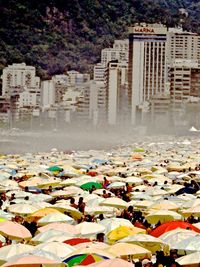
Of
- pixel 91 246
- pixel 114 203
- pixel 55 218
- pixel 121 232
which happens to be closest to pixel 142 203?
pixel 114 203

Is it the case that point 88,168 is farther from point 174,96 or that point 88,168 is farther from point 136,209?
point 174,96

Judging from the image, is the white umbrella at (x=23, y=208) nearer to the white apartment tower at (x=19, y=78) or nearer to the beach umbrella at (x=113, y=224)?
the beach umbrella at (x=113, y=224)

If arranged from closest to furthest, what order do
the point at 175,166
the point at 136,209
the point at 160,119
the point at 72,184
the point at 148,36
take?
the point at 136,209, the point at 72,184, the point at 175,166, the point at 160,119, the point at 148,36

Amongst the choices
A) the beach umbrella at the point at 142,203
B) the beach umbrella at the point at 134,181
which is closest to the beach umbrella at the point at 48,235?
the beach umbrella at the point at 142,203

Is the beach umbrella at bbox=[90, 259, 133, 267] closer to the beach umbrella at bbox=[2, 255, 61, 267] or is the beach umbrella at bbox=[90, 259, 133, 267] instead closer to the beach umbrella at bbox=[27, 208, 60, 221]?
the beach umbrella at bbox=[2, 255, 61, 267]

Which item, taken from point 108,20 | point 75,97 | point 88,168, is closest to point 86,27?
point 108,20

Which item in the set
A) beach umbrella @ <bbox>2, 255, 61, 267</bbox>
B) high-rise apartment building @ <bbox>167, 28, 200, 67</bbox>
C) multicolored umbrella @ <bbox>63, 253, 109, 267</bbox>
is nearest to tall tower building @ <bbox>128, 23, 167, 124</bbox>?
high-rise apartment building @ <bbox>167, 28, 200, 67</bbox>

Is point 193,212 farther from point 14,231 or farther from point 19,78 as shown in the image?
point 19,78

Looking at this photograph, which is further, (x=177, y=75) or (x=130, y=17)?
(x=130, y=17)
